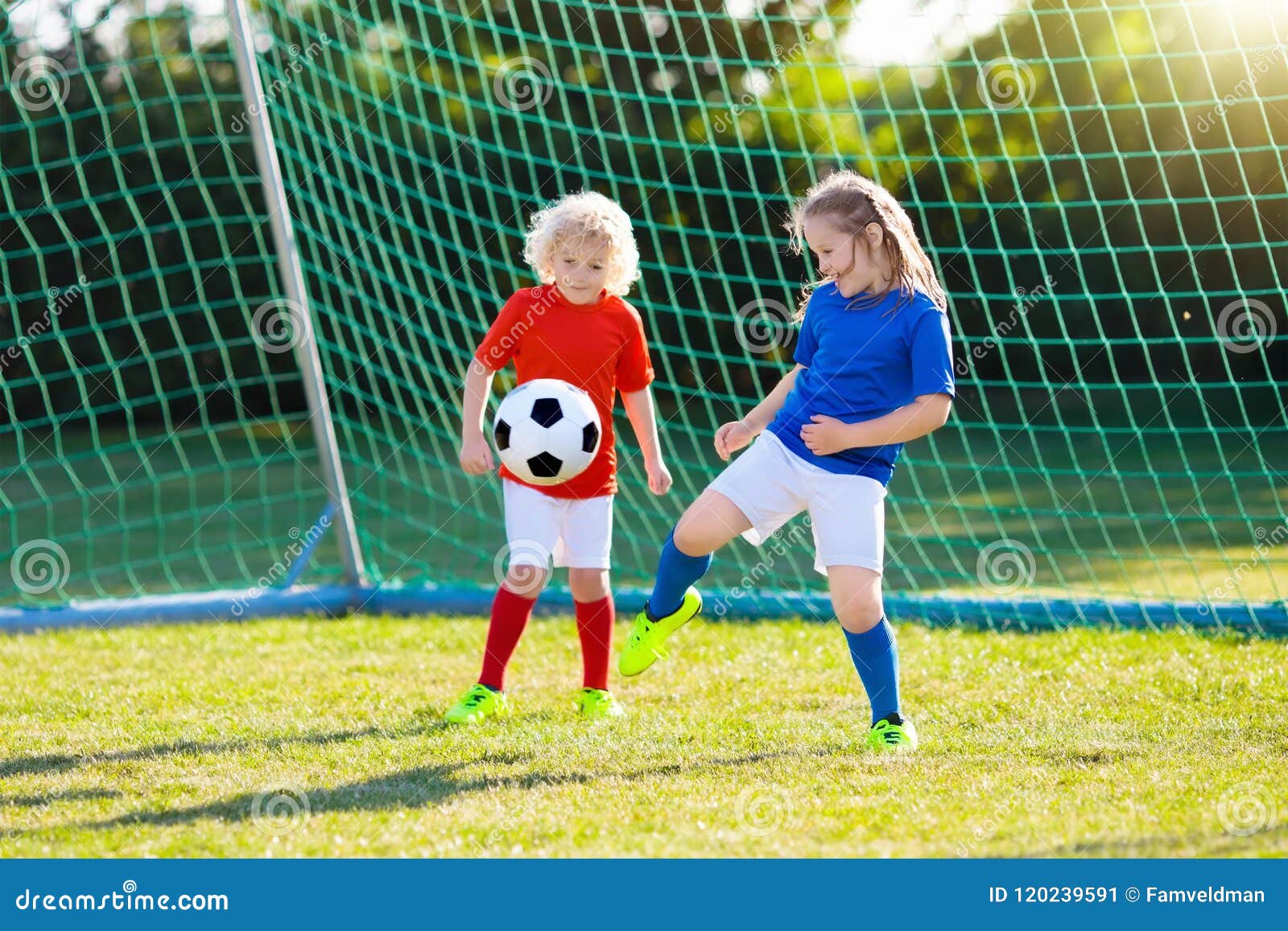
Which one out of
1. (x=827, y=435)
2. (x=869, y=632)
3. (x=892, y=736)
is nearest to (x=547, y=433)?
(x=827, y=435)

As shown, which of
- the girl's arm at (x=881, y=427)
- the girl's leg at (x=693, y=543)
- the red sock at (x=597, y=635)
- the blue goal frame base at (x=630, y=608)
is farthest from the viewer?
the blue goal frame base at (x=630, y=608)

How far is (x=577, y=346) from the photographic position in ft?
11.0

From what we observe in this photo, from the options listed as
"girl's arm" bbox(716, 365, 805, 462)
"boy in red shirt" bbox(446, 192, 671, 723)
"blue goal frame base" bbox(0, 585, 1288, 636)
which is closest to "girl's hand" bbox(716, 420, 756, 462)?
"girl's arm" bbox(716, 365, 805, 462)

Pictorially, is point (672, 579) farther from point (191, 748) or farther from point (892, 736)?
point (191, 748)

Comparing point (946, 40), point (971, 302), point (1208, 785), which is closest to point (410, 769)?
point (1208, 785)

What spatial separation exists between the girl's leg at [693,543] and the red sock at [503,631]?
37 centimetres

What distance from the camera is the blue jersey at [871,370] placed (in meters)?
2.96

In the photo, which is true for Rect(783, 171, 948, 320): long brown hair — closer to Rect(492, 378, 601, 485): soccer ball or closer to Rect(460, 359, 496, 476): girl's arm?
Result: Rect(492, 378, 601, 485): soccer ball

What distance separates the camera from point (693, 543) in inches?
127

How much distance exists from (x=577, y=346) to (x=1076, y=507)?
400 centimetres

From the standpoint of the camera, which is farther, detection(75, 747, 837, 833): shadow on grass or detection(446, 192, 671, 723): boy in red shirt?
detection(446, 192, 671, 723): boy in red shirt

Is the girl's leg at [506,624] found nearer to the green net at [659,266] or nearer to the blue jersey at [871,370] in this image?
the blue jersey at [871,370]

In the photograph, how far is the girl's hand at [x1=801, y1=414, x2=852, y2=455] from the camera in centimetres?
299

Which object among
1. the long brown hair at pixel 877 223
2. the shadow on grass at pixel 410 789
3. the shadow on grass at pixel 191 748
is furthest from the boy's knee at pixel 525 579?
the long brown hair at pixel 877 223
